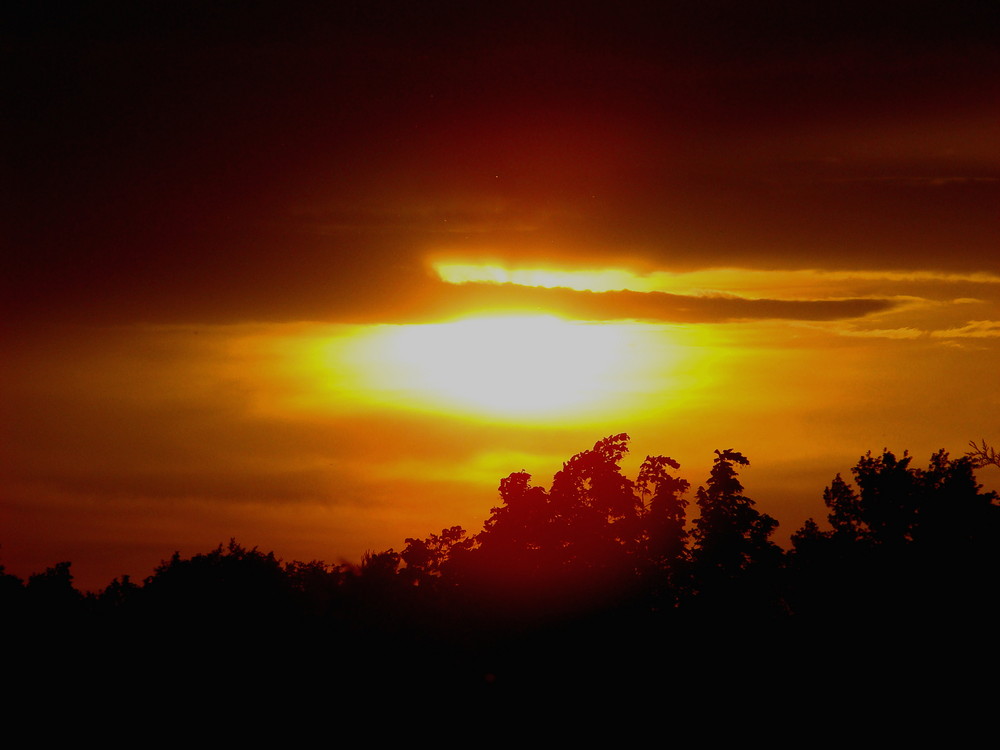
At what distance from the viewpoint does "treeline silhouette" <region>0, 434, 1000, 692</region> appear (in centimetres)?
5312

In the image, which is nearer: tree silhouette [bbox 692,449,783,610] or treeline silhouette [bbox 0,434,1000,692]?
treeline silhouette [bbox 0,434,1000,692]

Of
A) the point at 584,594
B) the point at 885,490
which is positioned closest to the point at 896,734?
the point at 584,594

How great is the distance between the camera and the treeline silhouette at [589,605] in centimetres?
5312

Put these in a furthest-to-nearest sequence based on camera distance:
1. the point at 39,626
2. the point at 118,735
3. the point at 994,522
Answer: the point at 994,522 → the point at 39,626 → the point at 118,735

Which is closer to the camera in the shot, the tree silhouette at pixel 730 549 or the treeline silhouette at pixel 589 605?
the treeline silhouette at pixel 589 605

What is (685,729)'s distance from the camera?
52188 mm

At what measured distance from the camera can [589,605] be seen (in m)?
63.3

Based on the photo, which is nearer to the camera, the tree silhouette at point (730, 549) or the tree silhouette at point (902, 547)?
the tree silhouette at point (902, 547)

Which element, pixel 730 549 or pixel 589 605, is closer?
pixel 589 605

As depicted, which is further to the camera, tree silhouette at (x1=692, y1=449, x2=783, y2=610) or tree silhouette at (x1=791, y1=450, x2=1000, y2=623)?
tree silhouette at (x1=692, y1=449, x2=783, y2=610)

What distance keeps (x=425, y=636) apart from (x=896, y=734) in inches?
732

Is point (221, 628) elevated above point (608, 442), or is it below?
below

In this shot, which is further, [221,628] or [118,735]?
[221,628]

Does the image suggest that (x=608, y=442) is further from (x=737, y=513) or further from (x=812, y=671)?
(x=812, y=671)
